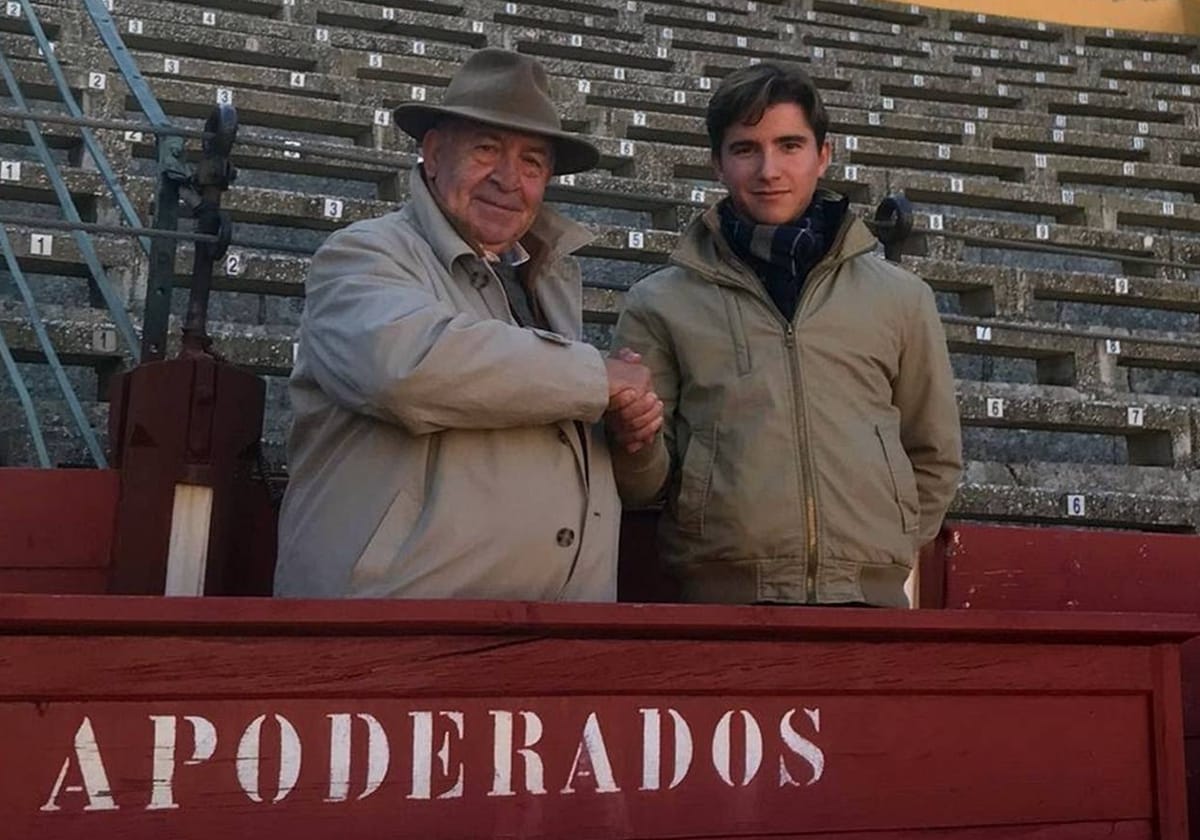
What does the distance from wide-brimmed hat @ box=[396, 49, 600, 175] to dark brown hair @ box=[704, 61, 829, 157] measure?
273 mm

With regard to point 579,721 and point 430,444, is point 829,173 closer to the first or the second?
point 430,444

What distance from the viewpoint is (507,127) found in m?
2.40

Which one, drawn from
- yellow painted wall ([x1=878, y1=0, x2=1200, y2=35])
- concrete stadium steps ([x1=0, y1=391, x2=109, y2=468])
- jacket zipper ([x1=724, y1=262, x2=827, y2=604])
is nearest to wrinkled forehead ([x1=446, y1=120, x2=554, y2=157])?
jacket zipper ([x1=724, y1=262, x2=827, y2=604])

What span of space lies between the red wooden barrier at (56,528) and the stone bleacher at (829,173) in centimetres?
99

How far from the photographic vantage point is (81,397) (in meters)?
4.46

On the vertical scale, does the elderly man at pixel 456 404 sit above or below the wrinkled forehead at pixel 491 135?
below

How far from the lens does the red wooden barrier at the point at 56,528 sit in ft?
9.08

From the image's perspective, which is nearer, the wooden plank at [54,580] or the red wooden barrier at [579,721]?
the red wooden barrier at [579,721]

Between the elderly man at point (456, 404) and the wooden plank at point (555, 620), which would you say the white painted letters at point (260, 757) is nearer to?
the wooden plank at point (555, 620)

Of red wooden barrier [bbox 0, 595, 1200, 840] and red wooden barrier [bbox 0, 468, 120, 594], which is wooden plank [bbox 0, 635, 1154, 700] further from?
red wooden barrier [bbox 0, 468, 120, 594]

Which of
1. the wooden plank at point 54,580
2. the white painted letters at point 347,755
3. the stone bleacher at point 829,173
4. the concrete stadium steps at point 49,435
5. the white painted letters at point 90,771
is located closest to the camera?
the white painted letters at point 90,771

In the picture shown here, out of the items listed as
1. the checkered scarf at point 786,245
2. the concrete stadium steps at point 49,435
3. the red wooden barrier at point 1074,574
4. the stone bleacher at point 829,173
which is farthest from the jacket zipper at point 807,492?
the concrete stadium steps at point 49,435

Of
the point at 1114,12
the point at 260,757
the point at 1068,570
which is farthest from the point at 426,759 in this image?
the point at 1114,12

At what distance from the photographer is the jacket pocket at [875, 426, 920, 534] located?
8.46 ft
